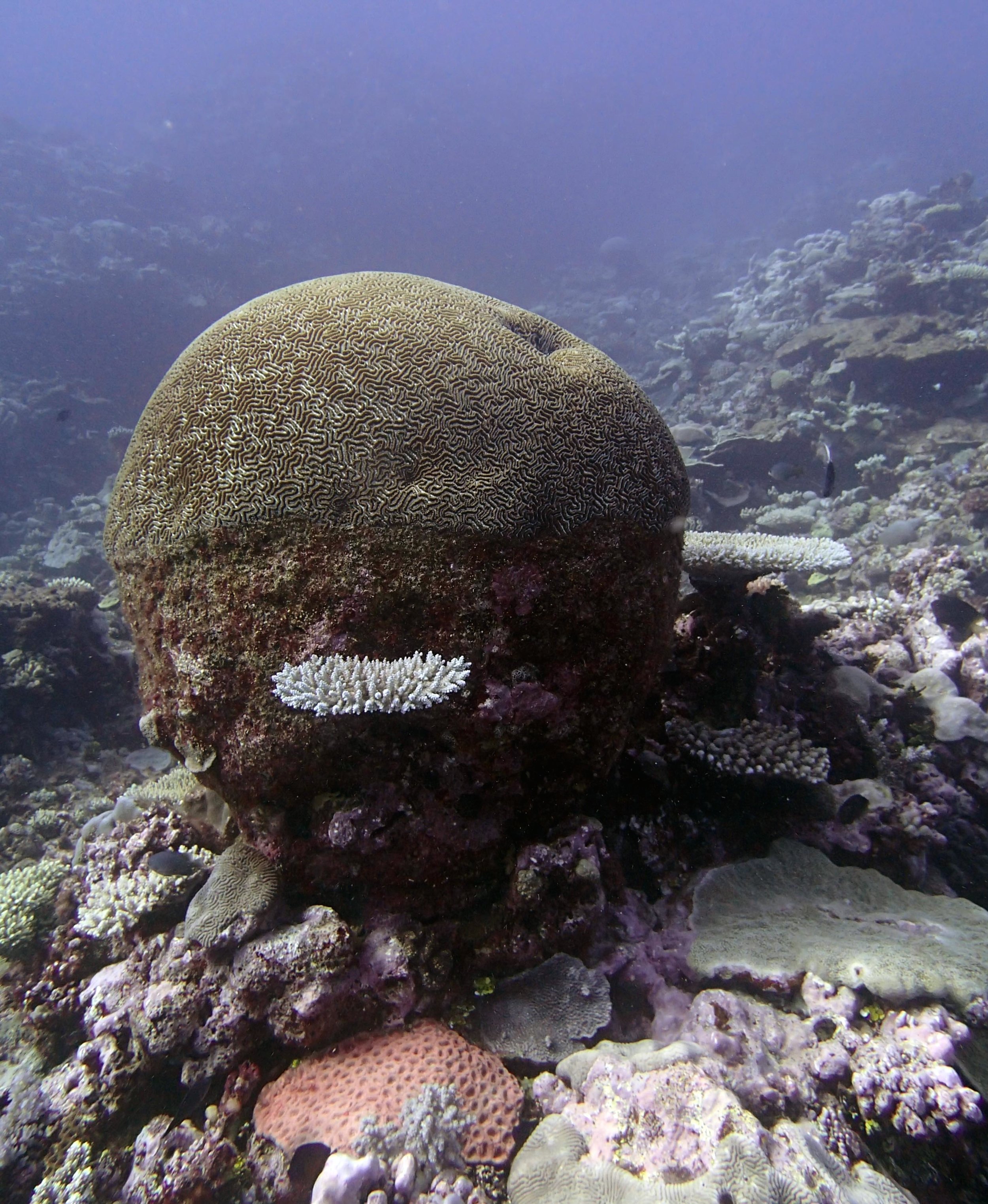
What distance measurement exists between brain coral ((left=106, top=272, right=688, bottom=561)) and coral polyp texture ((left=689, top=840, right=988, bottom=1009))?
2.39 meters

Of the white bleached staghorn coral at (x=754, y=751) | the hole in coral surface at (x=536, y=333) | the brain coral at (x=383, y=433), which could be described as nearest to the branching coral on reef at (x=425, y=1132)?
the white bleached staghorn coral at (x=754, y=751)

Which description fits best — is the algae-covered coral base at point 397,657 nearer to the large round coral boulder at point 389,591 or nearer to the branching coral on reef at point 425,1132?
the large round coral boulder at point 389,591

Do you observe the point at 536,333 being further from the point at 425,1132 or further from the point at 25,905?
the point at 25,905

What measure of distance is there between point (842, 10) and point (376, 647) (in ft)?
460

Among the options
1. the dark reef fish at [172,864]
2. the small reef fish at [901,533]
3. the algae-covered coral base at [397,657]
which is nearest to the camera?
the algae-covered coral base at [397,657]

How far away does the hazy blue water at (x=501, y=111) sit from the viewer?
51.4 meters

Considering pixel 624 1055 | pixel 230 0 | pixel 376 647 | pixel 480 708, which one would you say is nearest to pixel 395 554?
pixel 376 647

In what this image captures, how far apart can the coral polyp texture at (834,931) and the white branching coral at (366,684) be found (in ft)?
7.38

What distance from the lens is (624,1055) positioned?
293 cm

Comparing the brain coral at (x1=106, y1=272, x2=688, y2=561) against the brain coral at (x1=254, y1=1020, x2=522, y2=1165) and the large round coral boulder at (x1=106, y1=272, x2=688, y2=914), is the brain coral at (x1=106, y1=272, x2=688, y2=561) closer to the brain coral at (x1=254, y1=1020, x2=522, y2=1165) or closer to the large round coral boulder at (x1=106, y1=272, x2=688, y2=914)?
the large round coral boulder at (x1=106, y1=272, x2=688, y2=914)

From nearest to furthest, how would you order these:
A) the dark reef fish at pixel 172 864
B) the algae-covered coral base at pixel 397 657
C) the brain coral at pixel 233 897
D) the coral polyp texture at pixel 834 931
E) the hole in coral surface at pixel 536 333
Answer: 1. the coral polyp texture at pixel 834 931
2. the algae-covered coral base at pixel 397 657
3. the brain coral at pixel 233 897
4. the dark reef fish at pixel 172 864
5. the hole in coral surface at pixel 536 333

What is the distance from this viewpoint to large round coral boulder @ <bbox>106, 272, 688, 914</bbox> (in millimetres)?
2984

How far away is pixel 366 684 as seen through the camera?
2.76m

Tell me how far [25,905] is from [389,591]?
3.70 m
